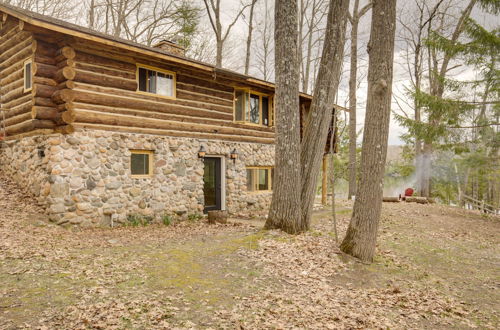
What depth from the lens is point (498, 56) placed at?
12359 millimetres

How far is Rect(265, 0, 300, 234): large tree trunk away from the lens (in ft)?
25.4

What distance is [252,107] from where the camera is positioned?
14.2 metres

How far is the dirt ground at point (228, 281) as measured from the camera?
4109 millimetres

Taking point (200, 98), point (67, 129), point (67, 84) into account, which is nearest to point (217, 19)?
point (200, 98)

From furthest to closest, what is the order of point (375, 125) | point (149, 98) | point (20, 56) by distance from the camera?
point (149, 98), point (20, 56), point (375, 125)

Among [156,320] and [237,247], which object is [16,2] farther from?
[156,320]

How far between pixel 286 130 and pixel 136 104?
4.99 m

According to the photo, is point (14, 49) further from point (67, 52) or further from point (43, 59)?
point (67, 52)

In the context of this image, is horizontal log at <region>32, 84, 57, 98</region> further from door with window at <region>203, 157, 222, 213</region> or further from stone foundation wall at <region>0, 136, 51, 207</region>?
door with window at <region>203, 157, 222, 213</region>

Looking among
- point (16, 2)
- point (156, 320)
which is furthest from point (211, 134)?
point (16, 2)

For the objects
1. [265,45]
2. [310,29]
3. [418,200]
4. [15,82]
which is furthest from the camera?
[265,45]

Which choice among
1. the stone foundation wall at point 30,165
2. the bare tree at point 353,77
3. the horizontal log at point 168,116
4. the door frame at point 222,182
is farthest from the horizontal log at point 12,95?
the bare tree at point 353,77

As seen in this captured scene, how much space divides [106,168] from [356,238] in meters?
6.92

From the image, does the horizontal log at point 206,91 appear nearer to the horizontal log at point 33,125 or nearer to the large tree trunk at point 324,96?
the horizontal log at point 33,125
